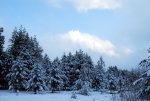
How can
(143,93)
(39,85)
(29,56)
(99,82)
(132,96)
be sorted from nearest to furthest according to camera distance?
(132,96) → (143,93) → (39,85) → (29,56) → (99,82)

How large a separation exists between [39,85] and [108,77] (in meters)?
21.5

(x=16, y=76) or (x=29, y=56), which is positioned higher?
(x=29, y=56)

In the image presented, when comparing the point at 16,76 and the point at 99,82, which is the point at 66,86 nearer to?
the point at 99,82

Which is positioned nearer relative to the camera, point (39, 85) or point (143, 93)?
point (143, 93)

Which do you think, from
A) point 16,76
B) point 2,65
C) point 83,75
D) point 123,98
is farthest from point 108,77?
point 123,98

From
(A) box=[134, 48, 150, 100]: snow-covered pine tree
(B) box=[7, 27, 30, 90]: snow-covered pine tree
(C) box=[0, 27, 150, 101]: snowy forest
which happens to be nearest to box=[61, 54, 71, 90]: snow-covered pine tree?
(C) box=[0, 27, 150, 101]: snowy forest

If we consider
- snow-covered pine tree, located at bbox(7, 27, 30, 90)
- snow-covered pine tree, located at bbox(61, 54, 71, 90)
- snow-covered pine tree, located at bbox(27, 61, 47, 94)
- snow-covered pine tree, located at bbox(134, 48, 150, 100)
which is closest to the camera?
snow-covered pine tree, located at bbox(134, 48, 150, 100)

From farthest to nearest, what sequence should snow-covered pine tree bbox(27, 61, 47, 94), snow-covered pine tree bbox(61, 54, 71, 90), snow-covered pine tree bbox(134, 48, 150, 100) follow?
1. snow-covered pine tree bbox(61, 54, 71, 90)
2. snow-covered pine tree bbox(27, 61, 47, 94)
3. snow-covered pine tree bbox(134, 48, 150, 100)

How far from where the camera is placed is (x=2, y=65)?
2614 centimetres

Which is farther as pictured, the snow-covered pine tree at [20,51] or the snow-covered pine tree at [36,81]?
the snow-covered pine tree at [20,51]

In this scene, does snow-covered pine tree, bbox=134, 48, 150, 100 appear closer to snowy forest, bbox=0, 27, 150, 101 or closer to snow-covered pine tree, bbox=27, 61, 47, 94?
snowy forest, bbox=0, 27, 150, 101

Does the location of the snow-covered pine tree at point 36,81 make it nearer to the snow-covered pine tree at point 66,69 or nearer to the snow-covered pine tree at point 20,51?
the snow-covered pine tree at point 20,51

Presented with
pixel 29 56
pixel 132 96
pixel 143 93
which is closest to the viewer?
pixel 132 96

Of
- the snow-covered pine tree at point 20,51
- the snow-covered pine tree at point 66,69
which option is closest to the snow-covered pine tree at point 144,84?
the snow-covered pine tree at point 20,51
